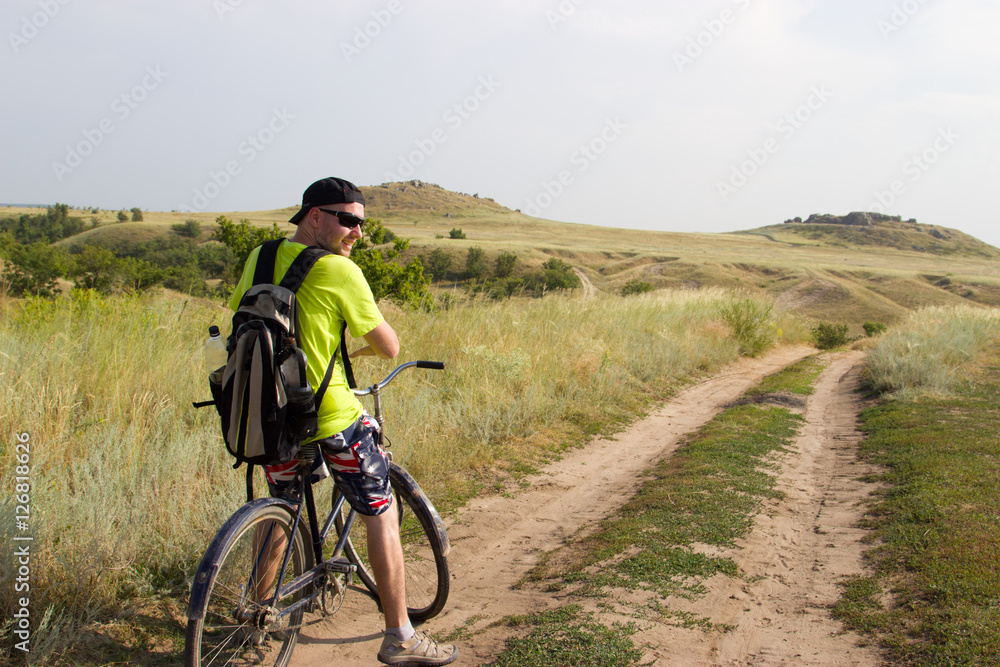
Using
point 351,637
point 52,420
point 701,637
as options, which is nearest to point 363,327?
point 351,637

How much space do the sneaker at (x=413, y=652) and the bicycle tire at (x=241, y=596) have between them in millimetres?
436

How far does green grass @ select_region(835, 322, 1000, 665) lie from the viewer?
2811 millimetres

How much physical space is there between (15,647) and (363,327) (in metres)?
1.90

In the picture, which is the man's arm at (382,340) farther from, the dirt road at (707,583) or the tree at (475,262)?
the tree at (475,262)

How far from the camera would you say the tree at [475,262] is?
4425cm

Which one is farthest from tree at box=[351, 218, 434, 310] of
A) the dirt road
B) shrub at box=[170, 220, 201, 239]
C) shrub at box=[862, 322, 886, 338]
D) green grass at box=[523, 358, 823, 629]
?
shrub at box=[170, 220, 201, 239]

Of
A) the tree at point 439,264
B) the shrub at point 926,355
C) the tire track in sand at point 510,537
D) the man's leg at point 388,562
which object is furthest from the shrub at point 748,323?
the tree at point 439,264

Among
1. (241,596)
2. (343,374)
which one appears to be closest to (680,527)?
(343,374)

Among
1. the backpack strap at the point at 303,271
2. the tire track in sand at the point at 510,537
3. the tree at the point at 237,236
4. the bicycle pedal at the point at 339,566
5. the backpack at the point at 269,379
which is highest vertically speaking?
the tree at the point at 237,236

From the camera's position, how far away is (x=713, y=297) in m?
18.2

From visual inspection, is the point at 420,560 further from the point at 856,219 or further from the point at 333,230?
the point at 856,219

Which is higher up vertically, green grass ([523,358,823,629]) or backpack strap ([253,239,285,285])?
backpack strap ([253,239,285,285])

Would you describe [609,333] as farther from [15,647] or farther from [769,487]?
[15,647]
